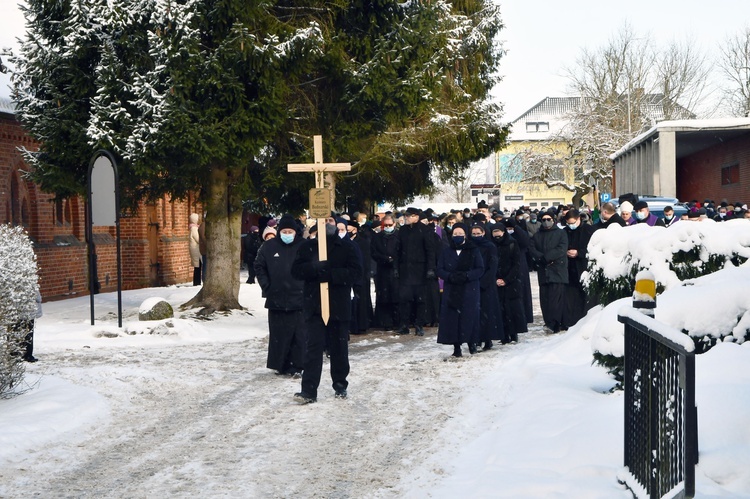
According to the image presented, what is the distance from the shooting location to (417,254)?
1669 centimetres

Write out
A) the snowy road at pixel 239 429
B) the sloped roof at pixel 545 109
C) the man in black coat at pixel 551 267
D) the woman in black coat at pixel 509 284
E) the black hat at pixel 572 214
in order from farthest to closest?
the sloped roof at pixel 545 109, the black hat at pixel 572 214, the man in black coat at pixel 551 267, the woman in black coat at pixel 509 284, the snowy road at pixel 239 429

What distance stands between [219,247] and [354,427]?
10589 mm

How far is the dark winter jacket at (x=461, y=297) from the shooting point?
514 inches

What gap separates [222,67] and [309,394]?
25.0 ft

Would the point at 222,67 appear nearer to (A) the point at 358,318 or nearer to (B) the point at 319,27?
(B) the point at 319,27

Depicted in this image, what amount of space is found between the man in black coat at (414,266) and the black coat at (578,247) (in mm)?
2258

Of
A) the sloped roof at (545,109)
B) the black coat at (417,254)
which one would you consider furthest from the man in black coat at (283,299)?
the sloped roof at (545,109)

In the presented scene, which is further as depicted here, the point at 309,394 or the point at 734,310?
the point at 309,394

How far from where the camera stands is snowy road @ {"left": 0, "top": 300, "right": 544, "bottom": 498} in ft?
22.2

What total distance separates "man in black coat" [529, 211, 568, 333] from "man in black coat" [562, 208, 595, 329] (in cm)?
18

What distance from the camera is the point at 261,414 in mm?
9227

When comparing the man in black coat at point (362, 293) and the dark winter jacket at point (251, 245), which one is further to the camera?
the dark winter jacket at point (251, 245)

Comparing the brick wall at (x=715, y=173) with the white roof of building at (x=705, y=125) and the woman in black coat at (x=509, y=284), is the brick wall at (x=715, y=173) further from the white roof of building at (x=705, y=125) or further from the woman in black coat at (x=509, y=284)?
the woman in black coat at (x=509, y=284)

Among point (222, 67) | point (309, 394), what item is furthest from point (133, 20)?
point (309, 394)
